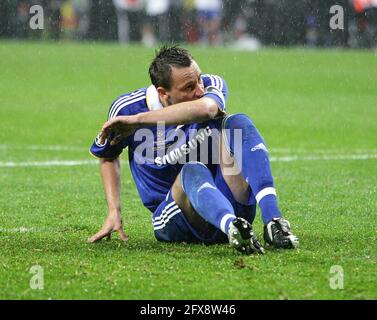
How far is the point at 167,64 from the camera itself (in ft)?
21.5

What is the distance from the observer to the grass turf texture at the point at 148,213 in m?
5.55

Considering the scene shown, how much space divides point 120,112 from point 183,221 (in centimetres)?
82

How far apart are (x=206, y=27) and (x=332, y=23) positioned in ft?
14.0

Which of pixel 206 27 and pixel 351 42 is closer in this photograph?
pixel 351 42

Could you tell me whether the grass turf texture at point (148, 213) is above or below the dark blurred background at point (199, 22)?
below

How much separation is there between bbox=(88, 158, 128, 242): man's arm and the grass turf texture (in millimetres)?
102

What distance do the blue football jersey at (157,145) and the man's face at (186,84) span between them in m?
0.11

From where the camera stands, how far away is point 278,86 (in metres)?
23.4

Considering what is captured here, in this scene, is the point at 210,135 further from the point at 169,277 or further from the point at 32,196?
the point at 32,196

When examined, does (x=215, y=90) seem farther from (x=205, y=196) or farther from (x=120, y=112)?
(x=205, y=196)

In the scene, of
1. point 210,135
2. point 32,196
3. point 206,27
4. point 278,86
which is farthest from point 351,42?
point 210,135

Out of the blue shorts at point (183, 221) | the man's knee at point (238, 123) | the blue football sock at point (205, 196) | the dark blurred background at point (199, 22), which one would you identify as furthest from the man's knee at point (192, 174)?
the dark blurred background at point (199, 22)

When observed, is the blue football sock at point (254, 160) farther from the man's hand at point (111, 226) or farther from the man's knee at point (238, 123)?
the man's hand at point (111, 226)

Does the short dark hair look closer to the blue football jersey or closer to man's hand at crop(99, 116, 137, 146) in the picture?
the blue football jersey
